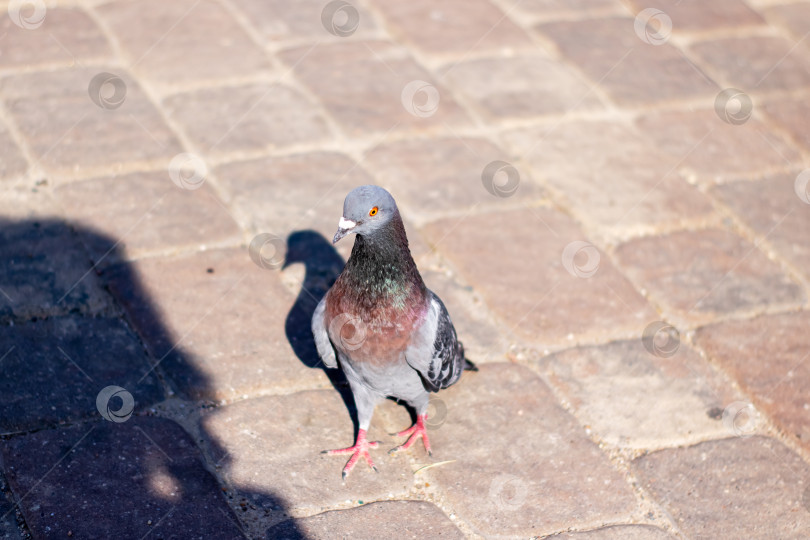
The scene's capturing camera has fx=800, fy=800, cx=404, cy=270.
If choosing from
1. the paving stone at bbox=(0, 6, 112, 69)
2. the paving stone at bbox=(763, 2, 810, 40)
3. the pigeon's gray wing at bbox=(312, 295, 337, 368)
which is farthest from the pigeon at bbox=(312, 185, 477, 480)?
the paving stone at bbox=(763, 2, 810, 40)

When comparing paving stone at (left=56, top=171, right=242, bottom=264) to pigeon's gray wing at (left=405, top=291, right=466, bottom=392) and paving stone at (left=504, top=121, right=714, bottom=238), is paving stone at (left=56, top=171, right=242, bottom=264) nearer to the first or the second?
pigeon's gray wing at (left=405, top=291, right=466, bottom=392)

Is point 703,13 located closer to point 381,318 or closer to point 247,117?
point 247,117

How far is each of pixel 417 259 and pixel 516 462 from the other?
4.77ft

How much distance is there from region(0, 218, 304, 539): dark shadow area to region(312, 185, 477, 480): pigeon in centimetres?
60

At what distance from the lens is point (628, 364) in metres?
4.24

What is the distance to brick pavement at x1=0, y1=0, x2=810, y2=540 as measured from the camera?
349cm

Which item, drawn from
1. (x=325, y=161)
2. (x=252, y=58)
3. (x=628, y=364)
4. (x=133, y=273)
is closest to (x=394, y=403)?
(x=628, y=364)

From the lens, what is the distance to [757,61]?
6.86 metres

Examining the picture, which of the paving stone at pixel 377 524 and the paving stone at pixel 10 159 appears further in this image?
the paving stone at pixel 10 159

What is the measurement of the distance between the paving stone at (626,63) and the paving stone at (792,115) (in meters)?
0.47

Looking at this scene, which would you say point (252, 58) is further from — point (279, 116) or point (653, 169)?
point (653, 169)

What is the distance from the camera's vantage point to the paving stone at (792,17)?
7320 mm
